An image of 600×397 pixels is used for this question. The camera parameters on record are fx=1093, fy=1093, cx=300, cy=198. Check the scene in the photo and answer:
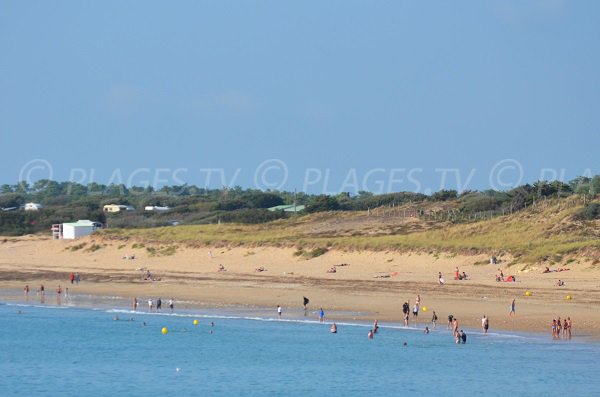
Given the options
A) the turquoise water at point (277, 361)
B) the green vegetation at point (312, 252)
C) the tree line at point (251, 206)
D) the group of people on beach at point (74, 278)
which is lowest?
the turquoise water at point (277, 361)

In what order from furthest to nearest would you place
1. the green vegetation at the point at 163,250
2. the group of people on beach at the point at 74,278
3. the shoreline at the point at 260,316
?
1. the green vegetation at the point at 163,250
2. the group of people on beach at the point at 74,278
3. the shoreline at the point at 260,316

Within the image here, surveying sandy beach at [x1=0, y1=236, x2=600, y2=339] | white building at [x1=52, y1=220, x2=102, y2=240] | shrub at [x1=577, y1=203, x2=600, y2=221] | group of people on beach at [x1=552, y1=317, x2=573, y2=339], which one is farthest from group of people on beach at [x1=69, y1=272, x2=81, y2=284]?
group of people on beach at [x1=552, y1=317, x2=573, y2=339]

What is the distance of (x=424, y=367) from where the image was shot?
34.7 meters

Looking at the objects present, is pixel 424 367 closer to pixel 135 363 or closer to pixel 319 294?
pixel 135 363

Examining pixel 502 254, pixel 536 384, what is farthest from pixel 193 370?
pixel 502 254

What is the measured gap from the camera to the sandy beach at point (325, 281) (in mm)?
43969

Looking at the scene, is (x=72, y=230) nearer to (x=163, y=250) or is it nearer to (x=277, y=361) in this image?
(x=163, y=250)

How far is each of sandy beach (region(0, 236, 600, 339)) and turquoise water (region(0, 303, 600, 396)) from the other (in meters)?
3.79

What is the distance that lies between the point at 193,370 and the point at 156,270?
29500mm

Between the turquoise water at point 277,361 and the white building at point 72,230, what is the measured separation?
1454 inches

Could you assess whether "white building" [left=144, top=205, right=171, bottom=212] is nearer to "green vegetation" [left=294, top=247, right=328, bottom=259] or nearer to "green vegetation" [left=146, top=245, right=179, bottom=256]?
"green vegetation" [left=146, top=245, right=179, bottom=256]

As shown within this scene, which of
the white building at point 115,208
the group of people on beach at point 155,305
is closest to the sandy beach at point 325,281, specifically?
the group of people on beach at point 155,305

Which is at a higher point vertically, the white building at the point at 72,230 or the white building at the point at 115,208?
the white building at the point at 115,208

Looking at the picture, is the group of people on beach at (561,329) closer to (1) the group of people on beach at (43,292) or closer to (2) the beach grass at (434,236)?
(2) the beach grass at (434,236)
